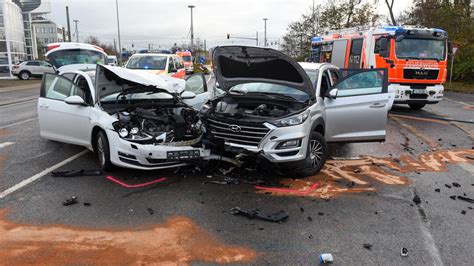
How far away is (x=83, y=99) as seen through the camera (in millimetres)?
6875

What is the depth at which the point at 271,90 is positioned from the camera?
→ 21.8 feet

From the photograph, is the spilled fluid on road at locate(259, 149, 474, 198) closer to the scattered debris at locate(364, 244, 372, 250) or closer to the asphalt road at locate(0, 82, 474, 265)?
the asphalt road at locate(0, 82, 474, 265)

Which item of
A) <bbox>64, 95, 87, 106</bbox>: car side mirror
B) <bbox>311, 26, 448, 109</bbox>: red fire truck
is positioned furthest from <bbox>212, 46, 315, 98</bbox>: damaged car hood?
<bbox>311, 26, 448, 109</bbox>: red fire truck

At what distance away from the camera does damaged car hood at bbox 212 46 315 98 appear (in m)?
6.16

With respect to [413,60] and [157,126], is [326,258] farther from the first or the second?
[413,60]

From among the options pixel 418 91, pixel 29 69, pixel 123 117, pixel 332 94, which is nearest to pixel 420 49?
pixel 418 91

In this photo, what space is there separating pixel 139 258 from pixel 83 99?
393cm

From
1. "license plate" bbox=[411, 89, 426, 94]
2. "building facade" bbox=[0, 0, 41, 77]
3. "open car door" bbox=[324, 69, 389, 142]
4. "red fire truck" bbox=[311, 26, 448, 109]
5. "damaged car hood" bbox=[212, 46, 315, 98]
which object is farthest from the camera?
"building facade" bbox=[0, 0, 41, 77]

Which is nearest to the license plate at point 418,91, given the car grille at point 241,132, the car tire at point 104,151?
the car grille at point 241,132

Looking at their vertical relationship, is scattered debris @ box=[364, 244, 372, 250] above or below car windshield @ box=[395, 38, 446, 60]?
below

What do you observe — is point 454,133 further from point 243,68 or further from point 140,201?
point 140,201

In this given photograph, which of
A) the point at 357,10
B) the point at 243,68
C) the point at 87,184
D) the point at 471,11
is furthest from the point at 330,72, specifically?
the point at 357,10

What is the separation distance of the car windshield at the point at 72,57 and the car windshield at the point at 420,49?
1089 centimetres

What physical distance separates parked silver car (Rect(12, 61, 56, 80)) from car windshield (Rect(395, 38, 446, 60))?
2881cm
